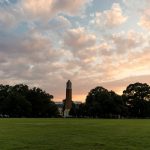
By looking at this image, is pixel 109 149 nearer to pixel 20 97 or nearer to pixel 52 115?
pixel 20 97

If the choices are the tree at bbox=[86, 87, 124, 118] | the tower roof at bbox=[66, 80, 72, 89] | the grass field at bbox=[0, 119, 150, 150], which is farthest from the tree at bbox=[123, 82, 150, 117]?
the grass field at bbox=[0, 119, 150, 150]

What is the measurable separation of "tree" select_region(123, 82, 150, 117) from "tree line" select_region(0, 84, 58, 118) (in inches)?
1146

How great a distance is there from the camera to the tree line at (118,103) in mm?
141750

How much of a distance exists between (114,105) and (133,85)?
829 inches

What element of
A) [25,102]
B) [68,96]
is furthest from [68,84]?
[25,102]

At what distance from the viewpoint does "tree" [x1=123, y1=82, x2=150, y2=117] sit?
152 m

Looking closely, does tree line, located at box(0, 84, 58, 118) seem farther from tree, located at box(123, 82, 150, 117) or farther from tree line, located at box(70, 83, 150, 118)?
tree, located at box(123, 82, 150, 117)

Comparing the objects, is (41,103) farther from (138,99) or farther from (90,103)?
(138,99)

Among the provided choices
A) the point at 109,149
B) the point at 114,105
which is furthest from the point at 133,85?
the point at 109,149

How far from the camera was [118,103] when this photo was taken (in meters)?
143

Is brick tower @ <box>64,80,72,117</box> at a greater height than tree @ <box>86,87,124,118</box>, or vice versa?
brick tower @ <box>64,80,72,117</box>

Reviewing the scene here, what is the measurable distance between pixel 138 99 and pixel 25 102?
145ft

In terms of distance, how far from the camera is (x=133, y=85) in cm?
15788

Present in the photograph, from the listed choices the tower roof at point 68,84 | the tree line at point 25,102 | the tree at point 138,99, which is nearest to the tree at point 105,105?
the tree at point 138,99
